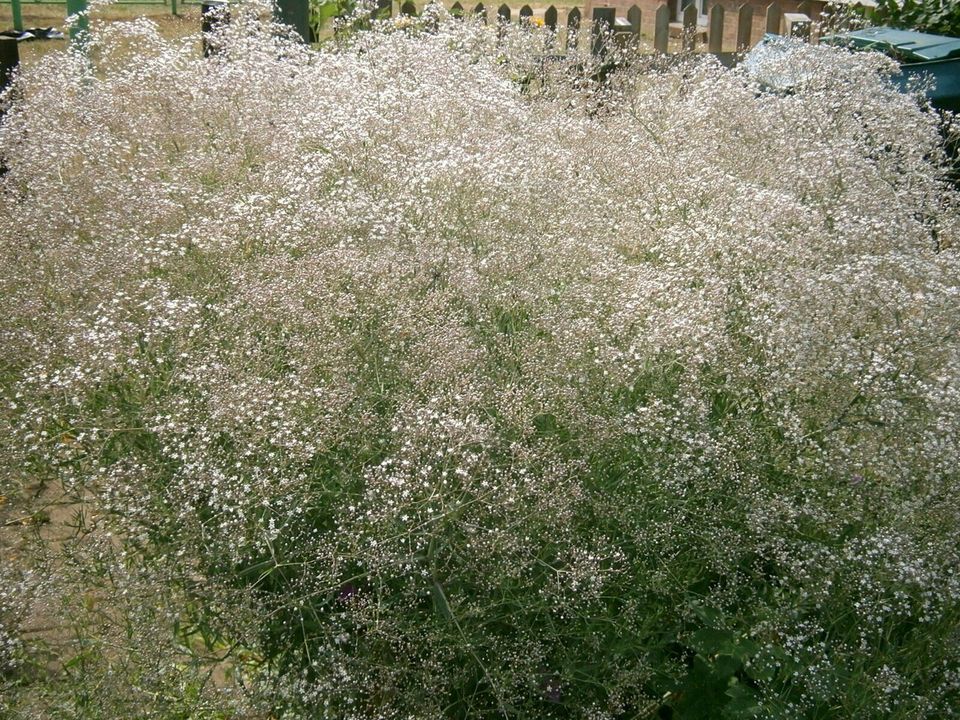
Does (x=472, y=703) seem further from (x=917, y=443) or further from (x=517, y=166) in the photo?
(x=517, y=166)

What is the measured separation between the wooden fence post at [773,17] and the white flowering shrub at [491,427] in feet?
27.7

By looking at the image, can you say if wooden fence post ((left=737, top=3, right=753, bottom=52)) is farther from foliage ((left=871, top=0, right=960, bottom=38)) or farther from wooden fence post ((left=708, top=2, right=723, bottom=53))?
foliage ((left=871, top=0, right=960, bottom=38))

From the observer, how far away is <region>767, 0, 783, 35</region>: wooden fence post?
11.7m

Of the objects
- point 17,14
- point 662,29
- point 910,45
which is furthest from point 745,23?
point 17,14

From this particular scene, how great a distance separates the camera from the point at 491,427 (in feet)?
9.12

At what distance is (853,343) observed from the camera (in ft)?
10.2

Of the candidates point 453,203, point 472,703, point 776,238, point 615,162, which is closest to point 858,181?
point 776,238

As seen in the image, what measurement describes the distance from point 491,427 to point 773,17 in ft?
34.6

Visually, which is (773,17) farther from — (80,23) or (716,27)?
(80,23)

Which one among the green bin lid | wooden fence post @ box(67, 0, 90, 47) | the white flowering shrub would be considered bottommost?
the white flowering shrub

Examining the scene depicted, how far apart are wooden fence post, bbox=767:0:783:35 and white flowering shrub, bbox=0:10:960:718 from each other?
8444mm

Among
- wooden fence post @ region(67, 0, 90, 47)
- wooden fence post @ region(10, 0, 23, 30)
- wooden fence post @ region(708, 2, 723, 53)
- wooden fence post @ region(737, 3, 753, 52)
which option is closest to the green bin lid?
wooden fence post @ region(708, 2, 723, 53)

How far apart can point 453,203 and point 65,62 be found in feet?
8.31

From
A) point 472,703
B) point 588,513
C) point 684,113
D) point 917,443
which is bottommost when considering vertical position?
point 472,703
